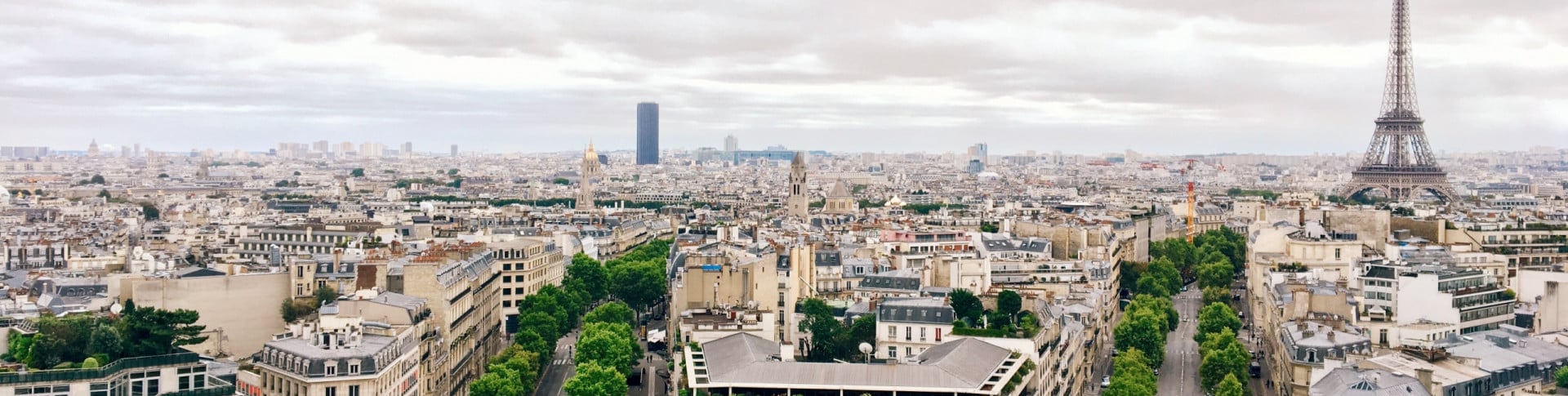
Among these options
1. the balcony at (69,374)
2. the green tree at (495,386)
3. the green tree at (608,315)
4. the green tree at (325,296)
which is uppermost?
the green tree at (325,296)

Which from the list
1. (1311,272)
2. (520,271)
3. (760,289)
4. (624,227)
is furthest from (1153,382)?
(624,227)

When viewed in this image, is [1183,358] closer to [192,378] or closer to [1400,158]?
[192,378]

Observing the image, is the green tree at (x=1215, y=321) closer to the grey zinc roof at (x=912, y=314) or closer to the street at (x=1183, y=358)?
the street at (x=1183, y=358)

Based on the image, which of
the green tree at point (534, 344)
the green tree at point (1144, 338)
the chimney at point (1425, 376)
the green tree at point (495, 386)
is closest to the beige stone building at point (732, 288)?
the green tree at point (534, 344)

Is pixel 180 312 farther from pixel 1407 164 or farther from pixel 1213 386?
pixel 1407 164

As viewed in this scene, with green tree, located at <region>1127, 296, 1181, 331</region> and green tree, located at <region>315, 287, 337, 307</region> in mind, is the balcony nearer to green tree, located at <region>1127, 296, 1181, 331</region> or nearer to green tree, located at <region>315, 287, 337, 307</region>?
green tree, located at <region>315, 287, 337, 307</region>
